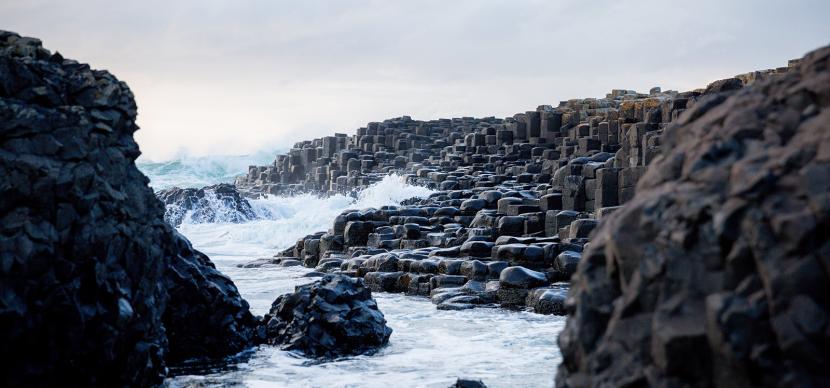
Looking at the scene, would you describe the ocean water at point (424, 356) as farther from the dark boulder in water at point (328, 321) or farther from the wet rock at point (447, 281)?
the wet rock at point (447, 281)

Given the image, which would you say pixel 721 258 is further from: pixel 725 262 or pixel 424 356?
pixel 424 356

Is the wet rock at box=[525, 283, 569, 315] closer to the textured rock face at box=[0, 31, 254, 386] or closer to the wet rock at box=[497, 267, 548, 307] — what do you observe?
the wet rock at box=[497, 267, 548, 307]

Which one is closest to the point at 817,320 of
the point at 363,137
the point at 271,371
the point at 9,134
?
the point at 9,134

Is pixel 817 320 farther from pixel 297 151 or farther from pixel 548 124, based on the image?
pixel 297 151

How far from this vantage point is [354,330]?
9.72m

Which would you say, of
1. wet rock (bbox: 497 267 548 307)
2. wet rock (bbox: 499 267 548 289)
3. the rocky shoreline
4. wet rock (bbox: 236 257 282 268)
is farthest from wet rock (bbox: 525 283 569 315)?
wet rock (bbox: 236 257 282 268)

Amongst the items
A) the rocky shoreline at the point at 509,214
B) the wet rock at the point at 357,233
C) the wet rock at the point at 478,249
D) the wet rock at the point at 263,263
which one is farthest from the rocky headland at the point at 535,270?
the wet rock at the point at 263,263

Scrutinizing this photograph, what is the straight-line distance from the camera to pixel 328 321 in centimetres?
970

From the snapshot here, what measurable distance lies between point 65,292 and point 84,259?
1.01 ft

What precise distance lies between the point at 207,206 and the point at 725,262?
38703 millimetres

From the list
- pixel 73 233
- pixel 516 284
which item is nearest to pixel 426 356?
pixel 73 233

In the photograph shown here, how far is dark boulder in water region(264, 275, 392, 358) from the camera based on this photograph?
951 centimetres

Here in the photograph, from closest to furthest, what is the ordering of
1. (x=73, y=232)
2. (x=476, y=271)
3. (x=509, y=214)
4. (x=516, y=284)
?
(x=73, y=232) < (x=516, y=284) < (x=476, y=271) < (x=509, y=214)

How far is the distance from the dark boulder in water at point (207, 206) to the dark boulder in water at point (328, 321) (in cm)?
2985
